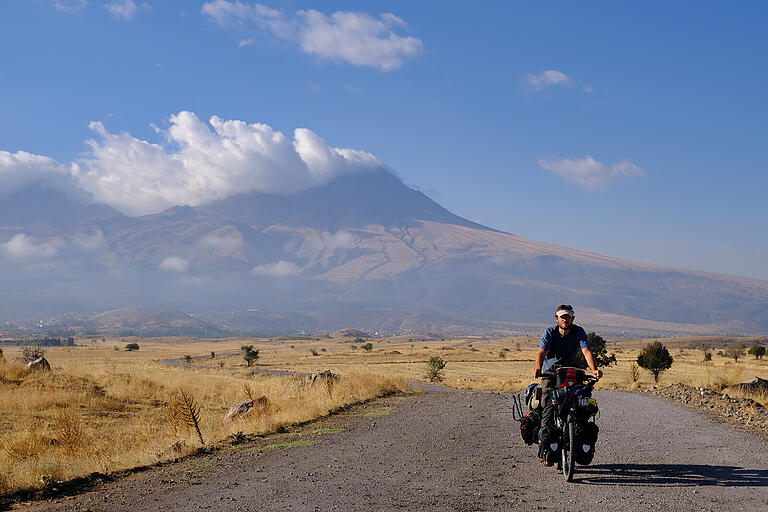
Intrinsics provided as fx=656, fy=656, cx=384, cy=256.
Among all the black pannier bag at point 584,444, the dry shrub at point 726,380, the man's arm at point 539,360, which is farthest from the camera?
the dry shrub at point 726,380

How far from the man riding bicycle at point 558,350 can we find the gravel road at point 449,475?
106 cm

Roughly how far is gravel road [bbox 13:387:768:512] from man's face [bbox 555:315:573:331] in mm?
2105

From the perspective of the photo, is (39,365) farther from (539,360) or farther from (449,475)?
(539,360)

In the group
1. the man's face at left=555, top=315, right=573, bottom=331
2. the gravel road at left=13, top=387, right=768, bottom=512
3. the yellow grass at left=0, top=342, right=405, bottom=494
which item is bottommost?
the yellow grass at left=0, top=342, right=405, bottom=494

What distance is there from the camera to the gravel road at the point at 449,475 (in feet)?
26.2

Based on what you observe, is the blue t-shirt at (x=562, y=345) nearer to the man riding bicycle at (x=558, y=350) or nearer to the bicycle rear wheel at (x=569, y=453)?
the man riding bicycle at (x=558, y=350)

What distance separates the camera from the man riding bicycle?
9.53 meters

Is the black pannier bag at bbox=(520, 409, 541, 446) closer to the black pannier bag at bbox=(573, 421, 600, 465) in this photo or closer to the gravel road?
the gravel road

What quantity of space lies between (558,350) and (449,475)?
7.98 ft

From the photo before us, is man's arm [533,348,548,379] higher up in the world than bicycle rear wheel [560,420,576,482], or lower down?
higher up

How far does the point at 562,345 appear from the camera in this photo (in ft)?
32.1

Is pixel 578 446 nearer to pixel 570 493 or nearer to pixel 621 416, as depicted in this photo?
pixel 570 493

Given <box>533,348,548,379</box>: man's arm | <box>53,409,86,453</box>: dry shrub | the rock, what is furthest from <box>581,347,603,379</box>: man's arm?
the rock

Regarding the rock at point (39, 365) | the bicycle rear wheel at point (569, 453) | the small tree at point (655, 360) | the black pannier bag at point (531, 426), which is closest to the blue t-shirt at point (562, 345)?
the black pannier bag at point (531, 426)
